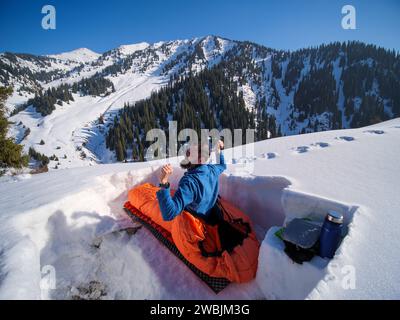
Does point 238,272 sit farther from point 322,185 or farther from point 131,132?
point 131,132

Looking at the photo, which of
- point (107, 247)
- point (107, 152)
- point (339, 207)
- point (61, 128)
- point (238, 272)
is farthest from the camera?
point (61, 128)

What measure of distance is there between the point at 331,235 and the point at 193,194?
Answer: 1.70 m

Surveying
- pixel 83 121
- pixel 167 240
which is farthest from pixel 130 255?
pixel 83 121

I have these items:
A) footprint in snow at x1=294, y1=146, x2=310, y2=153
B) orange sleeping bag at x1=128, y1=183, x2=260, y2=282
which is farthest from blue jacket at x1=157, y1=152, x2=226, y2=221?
footprint in snow at x1=294, y1=146, x2=310, y2=153

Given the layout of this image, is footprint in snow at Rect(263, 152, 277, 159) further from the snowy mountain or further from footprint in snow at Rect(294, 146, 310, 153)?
the snowy mountain

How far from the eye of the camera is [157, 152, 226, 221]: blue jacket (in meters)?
2.59

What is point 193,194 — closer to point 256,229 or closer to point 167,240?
point 167,240

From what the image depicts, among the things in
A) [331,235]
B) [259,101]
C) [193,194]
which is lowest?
[331,235]

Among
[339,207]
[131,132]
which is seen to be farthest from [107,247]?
[131,132]

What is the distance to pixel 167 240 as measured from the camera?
364cm

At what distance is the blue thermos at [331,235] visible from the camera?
214 centimetres

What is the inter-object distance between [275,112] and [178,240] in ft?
356

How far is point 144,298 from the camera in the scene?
114 inches

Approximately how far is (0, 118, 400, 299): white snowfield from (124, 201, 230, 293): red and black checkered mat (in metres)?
0.17
